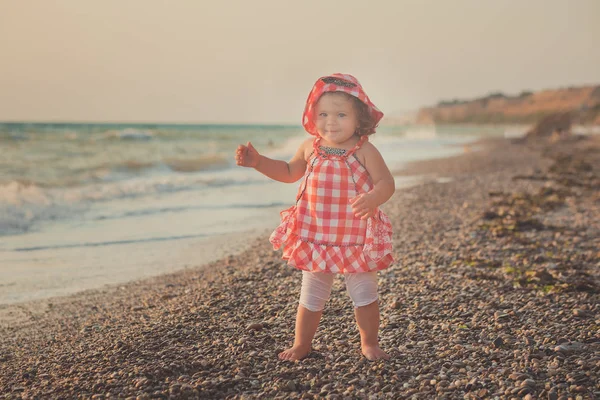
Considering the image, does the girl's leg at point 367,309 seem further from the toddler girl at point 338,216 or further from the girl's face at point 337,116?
the girl's face at point 337,116

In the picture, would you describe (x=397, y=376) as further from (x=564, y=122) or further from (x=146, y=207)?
(x=564, y=122)

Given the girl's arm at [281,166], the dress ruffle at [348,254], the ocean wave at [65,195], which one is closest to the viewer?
the dress ruffle at [348,254]

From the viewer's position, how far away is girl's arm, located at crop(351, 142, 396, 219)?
3.04m

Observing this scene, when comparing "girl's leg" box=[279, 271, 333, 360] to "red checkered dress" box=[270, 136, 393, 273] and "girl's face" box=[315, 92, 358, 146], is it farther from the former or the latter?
"girl's face" box=[315, 92, 358, 146]

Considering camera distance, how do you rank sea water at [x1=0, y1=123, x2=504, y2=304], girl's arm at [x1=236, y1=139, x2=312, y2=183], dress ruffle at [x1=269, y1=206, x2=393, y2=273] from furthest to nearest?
sea water at [x1=0, y1=123, x2=504, y2=304], girl's arm at [x1=236, y1=139, x2=312, y2=183], dress ruffle at [x1=269, y1=206, x2=393, y2=273]

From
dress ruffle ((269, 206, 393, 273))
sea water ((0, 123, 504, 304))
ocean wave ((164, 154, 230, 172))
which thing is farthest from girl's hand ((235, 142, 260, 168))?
ocean wave ((164, 154, 230, 172))

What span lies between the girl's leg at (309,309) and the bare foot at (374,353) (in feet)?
1.16

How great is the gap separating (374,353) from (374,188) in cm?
103

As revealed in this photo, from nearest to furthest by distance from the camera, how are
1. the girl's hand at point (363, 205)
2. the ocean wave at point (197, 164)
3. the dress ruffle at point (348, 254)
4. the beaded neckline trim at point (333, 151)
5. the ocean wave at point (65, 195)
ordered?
the girl's hand at point (363, 205)
the dress ruffle at point (348, 254)
the beaded neckline trim at point (333, 151)
the ocean wave at point (65, 195)
the ocean wave at point (197, 164)

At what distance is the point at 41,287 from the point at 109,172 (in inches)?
433

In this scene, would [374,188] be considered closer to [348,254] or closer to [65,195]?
[348,254]

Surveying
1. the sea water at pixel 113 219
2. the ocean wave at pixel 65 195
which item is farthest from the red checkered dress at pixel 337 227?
the ocean wave at pixel 65 195

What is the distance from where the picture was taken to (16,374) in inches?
127

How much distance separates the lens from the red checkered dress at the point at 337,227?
3.21 meters
